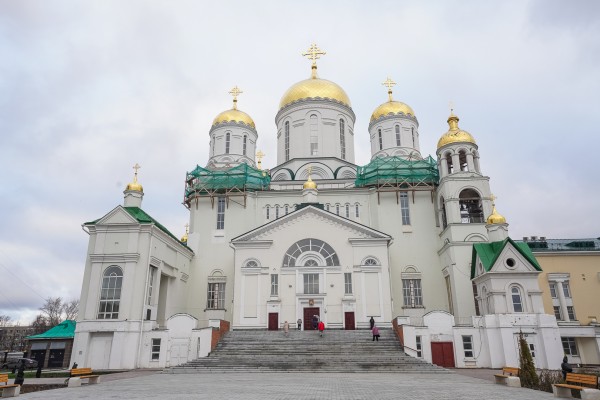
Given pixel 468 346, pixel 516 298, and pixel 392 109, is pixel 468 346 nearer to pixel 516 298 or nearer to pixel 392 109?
pixel 516 298

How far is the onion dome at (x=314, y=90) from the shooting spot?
4003cm

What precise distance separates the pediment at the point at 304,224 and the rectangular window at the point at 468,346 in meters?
9.13

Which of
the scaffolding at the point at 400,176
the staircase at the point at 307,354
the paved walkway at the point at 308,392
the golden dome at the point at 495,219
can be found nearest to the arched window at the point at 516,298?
the golden dome at the point at 495,219

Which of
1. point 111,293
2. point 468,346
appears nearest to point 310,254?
point 468,346

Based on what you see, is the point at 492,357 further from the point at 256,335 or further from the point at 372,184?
the point at 372,184

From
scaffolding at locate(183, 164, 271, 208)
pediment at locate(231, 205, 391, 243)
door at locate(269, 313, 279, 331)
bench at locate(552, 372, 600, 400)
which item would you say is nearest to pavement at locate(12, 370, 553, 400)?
bench at locate(552, 372, 600, 400)

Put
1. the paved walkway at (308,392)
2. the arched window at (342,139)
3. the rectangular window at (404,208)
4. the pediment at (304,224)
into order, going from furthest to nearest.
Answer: the arched window at (342,139) → the rectangular window at (404,208) → the pediment at (304,224) → the paved walkway at (308,392)

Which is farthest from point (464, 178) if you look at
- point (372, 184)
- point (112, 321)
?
point (112, 321)

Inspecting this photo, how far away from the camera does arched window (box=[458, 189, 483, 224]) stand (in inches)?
1241

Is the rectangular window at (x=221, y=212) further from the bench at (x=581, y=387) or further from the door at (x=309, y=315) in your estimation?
the bench at (x=581, y=387)

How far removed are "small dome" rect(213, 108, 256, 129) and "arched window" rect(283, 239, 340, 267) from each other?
46.6 ft

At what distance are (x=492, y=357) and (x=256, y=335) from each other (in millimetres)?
12614

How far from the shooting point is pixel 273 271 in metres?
29.6

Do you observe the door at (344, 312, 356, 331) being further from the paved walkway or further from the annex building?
the paved walkway
